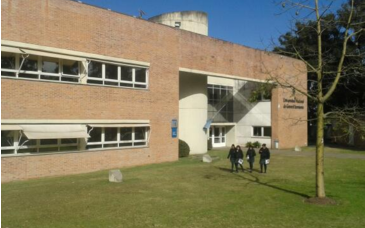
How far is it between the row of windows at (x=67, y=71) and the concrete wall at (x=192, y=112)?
7258 millimetres

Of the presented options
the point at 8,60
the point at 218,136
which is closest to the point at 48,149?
the point at 8,60

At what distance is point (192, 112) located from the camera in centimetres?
3011

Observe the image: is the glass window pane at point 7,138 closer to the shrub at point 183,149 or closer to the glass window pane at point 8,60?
the glass window pane at point 8,60

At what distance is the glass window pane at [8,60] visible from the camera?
55.6 ft

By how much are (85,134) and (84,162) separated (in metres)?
1.53

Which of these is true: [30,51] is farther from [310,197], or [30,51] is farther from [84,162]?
[310,197]

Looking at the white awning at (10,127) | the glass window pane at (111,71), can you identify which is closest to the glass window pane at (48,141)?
the white awning at (10,127)

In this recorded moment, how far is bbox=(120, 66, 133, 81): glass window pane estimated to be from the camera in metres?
21.8

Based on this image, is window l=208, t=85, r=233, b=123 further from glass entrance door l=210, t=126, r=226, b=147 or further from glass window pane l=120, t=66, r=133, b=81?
glass window pane l=120, t=66, r=133, b=81

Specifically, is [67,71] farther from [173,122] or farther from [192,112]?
[192,112]

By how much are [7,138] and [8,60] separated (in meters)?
3.42

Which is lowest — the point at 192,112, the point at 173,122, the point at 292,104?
the point at 173,122

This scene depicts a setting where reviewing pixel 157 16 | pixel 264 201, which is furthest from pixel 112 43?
pixel 157 16

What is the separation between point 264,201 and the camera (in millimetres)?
12164
